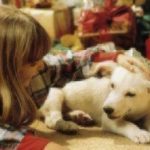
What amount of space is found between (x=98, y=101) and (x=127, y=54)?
0.28 m

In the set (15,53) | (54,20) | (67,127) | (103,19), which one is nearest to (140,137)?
(67,127)

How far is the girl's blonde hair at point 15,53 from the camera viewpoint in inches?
36.3

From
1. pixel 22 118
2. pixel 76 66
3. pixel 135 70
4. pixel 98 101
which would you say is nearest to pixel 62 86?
pixel 76 66

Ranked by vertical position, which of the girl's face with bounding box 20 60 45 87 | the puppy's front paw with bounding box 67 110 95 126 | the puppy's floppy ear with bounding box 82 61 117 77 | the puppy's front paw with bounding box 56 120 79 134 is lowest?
the puppy's front paw with bounding box 67 110 95 126

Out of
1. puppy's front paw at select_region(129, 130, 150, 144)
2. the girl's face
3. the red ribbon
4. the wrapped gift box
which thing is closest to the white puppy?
puppy's front paw at select_region(129, 130, 150, 144)

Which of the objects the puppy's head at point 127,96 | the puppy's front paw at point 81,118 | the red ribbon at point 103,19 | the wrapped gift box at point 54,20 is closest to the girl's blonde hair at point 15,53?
the puppy's head at point 127,96

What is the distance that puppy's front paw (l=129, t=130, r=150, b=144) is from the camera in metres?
1.24

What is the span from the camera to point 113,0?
243 centimetres

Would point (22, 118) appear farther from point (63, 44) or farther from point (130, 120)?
point (63, 44)

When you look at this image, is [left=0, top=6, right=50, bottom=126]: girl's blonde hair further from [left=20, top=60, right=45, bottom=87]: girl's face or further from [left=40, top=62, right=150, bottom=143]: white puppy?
[left=40, top=62, right=150, bottom=143]: white puppy

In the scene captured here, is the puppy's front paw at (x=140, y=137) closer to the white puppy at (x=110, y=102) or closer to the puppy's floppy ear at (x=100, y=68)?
the white puppy at (x=110, y=102)

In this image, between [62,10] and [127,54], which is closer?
[127,54]

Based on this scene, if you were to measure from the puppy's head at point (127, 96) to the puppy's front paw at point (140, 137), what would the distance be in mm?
75

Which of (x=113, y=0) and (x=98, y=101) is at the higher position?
(x=113, y=0)
